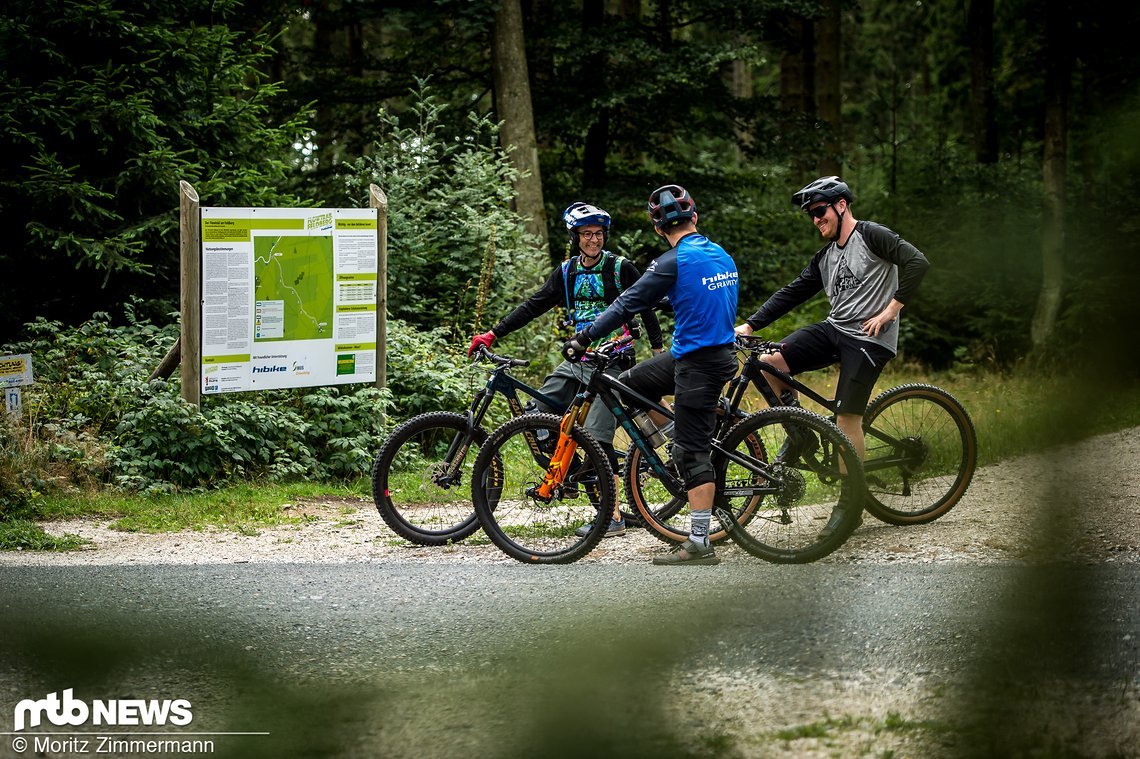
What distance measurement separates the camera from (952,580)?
215 inches

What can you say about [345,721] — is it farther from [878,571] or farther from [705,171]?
[705,171]

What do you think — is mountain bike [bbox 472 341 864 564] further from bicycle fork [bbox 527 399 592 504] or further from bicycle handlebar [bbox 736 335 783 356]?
bicycle handlebar [bbox 736 335 783 356]

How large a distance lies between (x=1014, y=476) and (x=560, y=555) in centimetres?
534

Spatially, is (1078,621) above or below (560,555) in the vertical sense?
above

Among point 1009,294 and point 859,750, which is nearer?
point 1009,294

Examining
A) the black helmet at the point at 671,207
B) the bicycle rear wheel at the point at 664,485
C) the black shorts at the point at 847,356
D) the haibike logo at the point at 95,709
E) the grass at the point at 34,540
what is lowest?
the grass at the point at 34,540

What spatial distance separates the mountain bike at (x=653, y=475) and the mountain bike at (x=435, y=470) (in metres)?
0.35

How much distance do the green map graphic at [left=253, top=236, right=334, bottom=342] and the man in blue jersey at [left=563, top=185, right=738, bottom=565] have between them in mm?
4364

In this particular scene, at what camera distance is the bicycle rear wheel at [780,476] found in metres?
5.99

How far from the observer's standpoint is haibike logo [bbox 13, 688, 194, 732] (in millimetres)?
1636

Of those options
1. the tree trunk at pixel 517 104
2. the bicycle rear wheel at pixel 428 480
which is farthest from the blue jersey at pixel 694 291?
the tree trunk at pixel 517 104

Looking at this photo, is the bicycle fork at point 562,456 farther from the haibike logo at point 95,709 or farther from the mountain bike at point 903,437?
the haibike logo at point 95,709

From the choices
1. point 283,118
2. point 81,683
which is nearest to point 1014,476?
point 81,683

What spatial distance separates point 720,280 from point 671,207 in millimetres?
477
